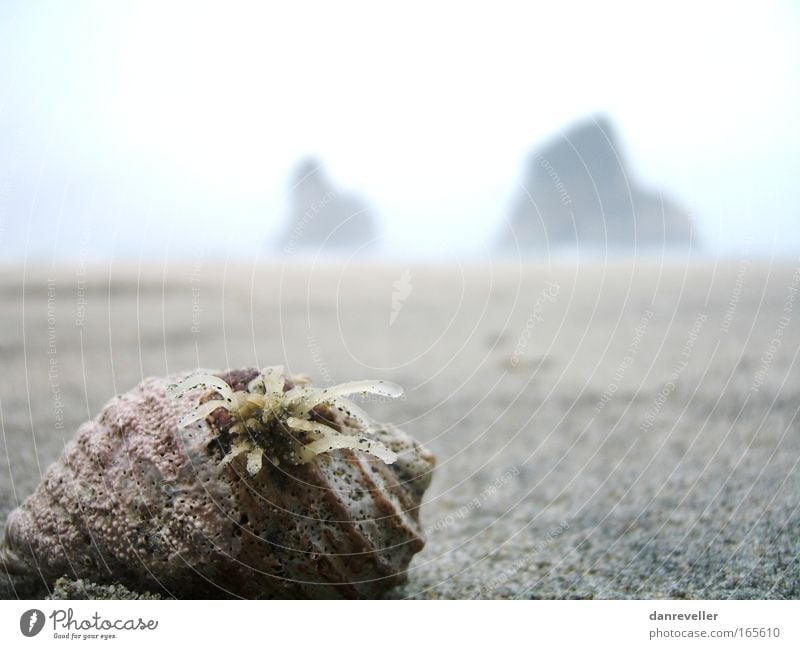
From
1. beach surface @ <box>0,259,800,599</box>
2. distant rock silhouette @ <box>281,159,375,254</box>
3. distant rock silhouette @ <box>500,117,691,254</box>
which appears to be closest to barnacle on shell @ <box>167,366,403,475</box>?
beach surface @ <box>0,259,800,599</box>

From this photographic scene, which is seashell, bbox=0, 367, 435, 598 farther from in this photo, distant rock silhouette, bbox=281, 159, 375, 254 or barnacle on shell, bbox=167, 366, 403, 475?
distant rock silhouette, bbox=281, 159, 375, 254

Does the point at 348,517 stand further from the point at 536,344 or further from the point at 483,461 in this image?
the point at 536,344

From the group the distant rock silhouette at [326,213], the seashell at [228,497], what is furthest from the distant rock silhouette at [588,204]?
the seashell at [228,497]

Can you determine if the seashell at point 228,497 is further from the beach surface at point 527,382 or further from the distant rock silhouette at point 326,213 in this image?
the distant rock silhouette at point 326,213

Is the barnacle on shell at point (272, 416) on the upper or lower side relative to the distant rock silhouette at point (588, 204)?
lower
